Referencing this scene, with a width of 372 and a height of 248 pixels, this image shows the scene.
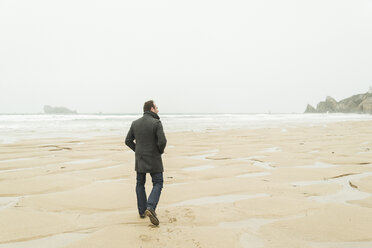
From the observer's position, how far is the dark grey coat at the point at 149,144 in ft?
14.3

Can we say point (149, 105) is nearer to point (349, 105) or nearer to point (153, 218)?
point (153, 218)

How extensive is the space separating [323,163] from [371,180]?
2.28m

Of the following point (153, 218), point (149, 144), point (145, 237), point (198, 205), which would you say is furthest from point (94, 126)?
point (145, 237)

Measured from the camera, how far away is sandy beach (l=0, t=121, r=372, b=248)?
3.62 metres

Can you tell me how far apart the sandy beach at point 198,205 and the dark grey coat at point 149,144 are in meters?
0.84

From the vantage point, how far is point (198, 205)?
16.3 ft

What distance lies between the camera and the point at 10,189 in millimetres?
6035

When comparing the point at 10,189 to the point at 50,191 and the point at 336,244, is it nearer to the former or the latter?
the point at 50,191

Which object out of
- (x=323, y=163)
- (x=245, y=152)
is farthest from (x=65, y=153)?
(x=323, y=163)

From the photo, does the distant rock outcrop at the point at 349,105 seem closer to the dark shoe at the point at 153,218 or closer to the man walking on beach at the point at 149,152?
the man walking on beach at the point at 149,152

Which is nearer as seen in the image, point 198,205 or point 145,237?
point 145,237

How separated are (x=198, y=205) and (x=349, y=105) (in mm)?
124130

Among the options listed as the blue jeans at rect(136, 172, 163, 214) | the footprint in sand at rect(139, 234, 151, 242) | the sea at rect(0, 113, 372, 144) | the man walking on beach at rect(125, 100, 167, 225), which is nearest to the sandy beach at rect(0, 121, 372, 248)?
the footprint in sand at rect(139, 234, 151, 242)

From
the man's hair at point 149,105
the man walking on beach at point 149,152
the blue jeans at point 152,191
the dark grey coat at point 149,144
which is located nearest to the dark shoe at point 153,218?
the blue jeans at point 152,191
